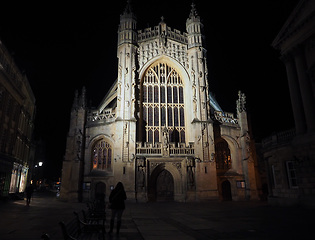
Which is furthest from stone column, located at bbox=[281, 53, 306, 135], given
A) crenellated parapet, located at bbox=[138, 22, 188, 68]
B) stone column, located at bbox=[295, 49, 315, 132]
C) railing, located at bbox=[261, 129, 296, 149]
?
crenellated parapet, located at bbox=[138, 22, 188, 68]

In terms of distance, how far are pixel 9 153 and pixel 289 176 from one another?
27.7 meters

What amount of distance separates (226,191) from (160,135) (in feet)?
33.5

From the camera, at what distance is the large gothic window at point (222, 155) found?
92.4 feet

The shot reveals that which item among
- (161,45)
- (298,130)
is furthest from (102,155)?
(298,130)

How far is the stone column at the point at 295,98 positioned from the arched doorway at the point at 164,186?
1379 cm

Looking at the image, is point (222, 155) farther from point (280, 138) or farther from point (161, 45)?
point (161, 45)

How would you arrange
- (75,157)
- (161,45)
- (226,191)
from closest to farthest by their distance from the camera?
(75,157)
(226,191)
(161,45)

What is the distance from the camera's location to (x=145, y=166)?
24.6 meters

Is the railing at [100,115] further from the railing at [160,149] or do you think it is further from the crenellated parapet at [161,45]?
the crenellated parapet at [161,45]

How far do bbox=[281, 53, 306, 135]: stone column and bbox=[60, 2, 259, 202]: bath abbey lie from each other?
9.83 metres

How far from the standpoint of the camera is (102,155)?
2712cm

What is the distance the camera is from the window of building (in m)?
17.3

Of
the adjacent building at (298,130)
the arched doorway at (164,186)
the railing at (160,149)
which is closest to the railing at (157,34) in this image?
the railing at (160,149)

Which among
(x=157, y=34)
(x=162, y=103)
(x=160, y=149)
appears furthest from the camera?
(x=157, y=34)
